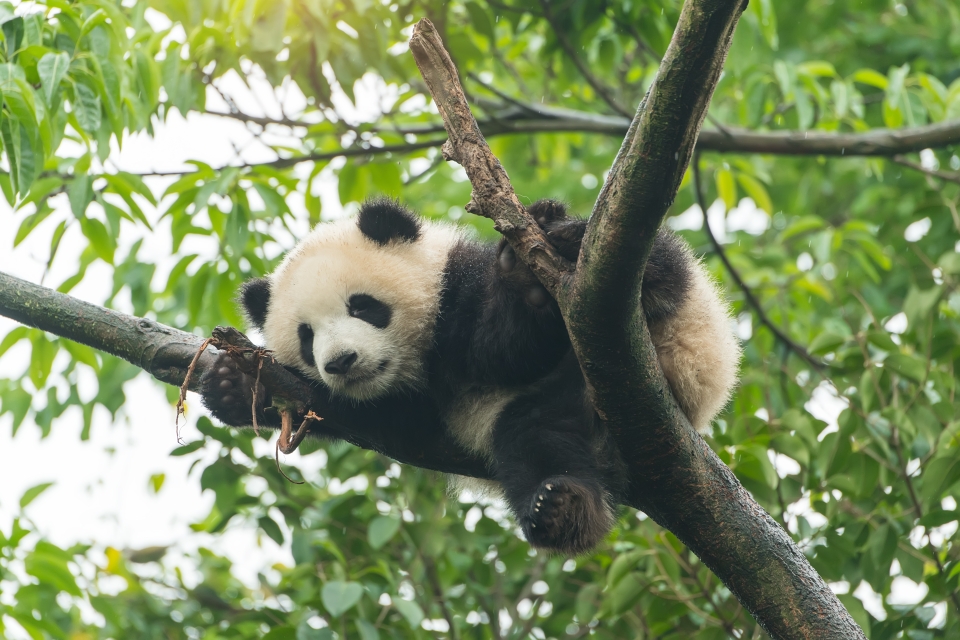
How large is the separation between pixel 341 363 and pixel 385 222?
0.80 metres

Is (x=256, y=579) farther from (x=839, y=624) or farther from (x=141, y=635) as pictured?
(x=839, y=624)

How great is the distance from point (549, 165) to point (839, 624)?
17.2 feet

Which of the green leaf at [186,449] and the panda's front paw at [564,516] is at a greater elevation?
the panda's front paw at [564,516]

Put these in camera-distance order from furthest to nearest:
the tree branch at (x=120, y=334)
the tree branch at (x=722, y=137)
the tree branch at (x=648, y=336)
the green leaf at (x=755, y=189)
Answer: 1. the green leaf at (x=755, y=189)
2. the tree branch at (x=722, y=137)
3. the tree branch at (x=120, y=334)
4. the tree branch at (x=648, y=336)

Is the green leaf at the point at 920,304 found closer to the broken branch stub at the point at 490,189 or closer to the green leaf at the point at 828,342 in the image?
the green leaf at the point at 828,342

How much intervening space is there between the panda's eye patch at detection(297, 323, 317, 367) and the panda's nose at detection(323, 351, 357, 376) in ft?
1.41

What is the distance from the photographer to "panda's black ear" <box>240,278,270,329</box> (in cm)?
411

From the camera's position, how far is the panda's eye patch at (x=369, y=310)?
12.2ft

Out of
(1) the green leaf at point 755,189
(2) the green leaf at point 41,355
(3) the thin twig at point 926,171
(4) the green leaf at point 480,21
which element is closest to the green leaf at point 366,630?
(2) the green leaf at point 41,355

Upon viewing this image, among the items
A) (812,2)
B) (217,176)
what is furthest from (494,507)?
(812,2)

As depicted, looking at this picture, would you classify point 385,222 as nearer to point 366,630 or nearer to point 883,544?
point 366,630

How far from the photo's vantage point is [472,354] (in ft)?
11.4

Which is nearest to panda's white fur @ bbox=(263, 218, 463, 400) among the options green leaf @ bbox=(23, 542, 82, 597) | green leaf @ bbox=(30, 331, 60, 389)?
green leaf @ bbox=(30, 331, 60, 389)

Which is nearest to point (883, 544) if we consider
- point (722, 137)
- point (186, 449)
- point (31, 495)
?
point (722, 137)
